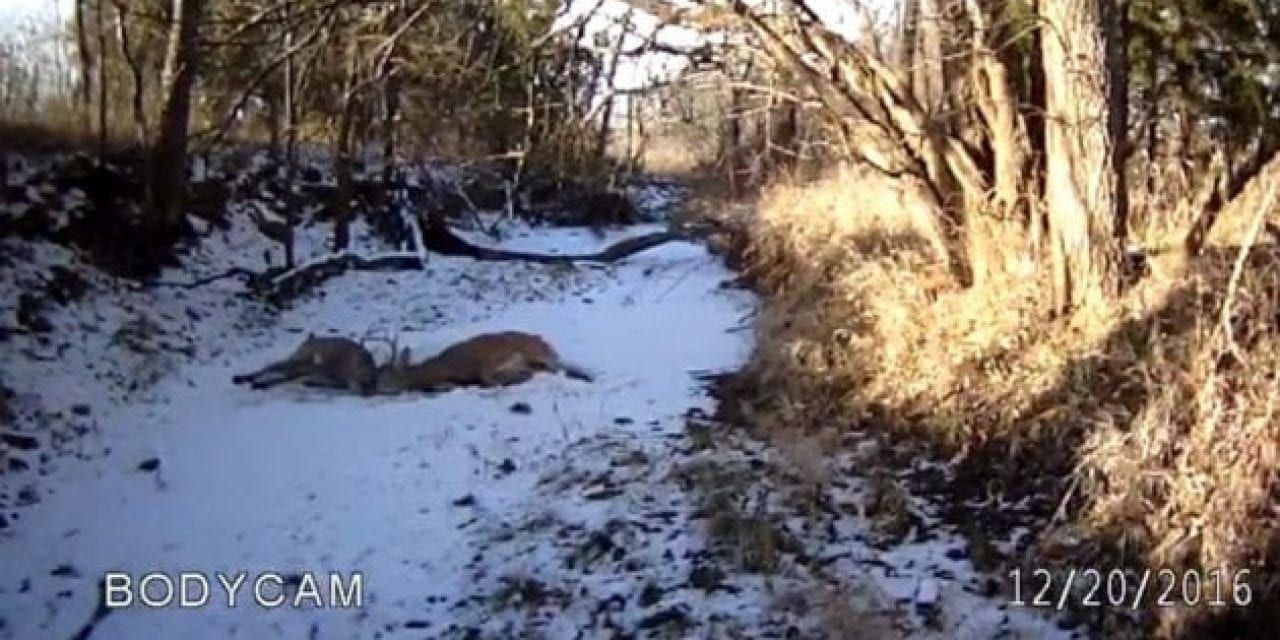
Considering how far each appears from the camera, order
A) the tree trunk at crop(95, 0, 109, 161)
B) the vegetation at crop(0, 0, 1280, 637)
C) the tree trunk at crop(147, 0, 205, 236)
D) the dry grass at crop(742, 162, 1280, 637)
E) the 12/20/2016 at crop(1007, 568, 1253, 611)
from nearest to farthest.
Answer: the 12/20/2016 at crop(1007, 568, 1253, 611), the dry grass at crop(742, 162, 1280, 637), the vegetation at crop(0, 0, 1280, 637), the tree trunk at crop(147, 0, 205, 236), the tree trunk at crop(95, 0, 109, 161)

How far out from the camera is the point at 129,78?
63.2 ft

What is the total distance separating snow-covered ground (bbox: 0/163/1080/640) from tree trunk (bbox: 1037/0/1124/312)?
2064 mm

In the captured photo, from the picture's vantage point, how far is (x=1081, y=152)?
8.71 meters

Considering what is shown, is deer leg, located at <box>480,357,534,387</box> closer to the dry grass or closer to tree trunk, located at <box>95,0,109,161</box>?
the dry grass

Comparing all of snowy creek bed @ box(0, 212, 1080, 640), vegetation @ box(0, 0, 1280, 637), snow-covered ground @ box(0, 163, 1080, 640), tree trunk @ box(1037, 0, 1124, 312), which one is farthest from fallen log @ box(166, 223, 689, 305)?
tree trunk @ box(1037, 0, 1124, 312)

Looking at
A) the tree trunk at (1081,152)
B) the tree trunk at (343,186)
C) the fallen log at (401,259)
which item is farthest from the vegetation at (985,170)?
the fallen log at (401,259)

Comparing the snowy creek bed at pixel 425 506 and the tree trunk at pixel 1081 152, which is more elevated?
the tree trunk at pixel 1081 152

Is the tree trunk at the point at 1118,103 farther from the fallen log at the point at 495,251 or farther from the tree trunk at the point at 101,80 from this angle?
the fallen log at the point at 495,251

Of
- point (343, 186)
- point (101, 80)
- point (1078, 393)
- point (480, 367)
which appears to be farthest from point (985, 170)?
point (101, 80)

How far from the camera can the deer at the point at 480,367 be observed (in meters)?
11.3

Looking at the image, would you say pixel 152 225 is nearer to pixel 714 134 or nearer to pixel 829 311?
pixel 714 134

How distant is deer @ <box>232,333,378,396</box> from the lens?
11477mm

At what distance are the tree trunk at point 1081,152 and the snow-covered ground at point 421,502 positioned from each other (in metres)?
2.06

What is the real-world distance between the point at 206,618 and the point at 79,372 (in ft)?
16.6
